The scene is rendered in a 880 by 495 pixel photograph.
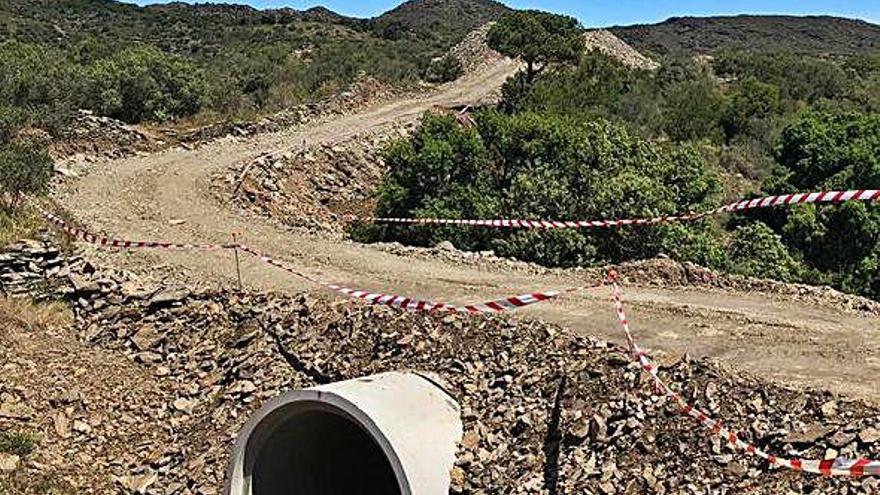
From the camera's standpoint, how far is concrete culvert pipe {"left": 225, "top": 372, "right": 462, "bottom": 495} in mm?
8227

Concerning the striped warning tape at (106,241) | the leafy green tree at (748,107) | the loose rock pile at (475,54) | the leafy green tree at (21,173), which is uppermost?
the loose rock pile at (475,54)

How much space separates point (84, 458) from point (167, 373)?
1.70 metres

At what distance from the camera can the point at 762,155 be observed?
111 ft

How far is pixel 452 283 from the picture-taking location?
13.6 meters

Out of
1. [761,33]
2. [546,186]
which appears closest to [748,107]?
[546,186]

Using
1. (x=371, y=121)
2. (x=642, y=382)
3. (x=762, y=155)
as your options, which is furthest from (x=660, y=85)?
(x=642, y=382)

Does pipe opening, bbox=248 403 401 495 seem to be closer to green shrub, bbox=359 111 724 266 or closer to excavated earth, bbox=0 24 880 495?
excavated earth, bbox=0 24 880 495

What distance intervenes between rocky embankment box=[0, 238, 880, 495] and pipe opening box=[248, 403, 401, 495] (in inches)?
37.9

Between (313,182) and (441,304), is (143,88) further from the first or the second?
(441,304)

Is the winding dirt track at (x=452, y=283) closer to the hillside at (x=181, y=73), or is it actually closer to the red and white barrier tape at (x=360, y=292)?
the red and white barrier tape at (x=360, y=292)

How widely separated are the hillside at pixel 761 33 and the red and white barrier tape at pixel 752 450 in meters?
139

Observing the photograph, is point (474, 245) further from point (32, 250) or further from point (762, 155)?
point (762, 155)

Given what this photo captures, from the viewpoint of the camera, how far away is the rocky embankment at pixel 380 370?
27.0 ft

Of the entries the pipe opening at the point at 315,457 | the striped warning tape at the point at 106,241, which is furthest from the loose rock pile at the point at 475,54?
the pipe opening at the point at 315,457
